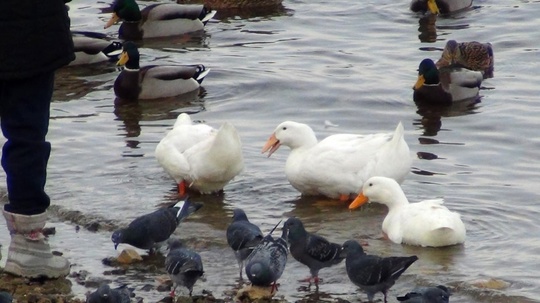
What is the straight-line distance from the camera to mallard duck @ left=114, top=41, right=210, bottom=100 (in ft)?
45.8

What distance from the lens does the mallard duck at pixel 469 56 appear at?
48.8 ft

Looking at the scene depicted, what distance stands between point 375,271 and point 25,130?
2.08m

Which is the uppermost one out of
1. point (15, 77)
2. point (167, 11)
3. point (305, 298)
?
point (15, 77)

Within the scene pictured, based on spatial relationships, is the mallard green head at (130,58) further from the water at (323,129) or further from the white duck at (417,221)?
the white duck at (417,221)

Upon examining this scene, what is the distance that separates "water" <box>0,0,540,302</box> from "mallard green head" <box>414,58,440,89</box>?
0.26 metres

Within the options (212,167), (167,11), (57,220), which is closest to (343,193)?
(212,167)

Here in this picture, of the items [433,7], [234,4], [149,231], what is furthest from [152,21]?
[149,231]

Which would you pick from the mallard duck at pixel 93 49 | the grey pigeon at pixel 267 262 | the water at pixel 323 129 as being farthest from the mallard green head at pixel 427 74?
the grey pigeon at pixel 267 262

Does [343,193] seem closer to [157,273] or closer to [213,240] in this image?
[213,240]

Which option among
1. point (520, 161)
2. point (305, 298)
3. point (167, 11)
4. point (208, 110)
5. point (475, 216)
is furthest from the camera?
point (167, 11)

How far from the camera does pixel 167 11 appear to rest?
18125 mm

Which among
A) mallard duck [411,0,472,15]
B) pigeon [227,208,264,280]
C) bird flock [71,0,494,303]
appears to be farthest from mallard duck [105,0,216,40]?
pigeon [227,208,264,280]

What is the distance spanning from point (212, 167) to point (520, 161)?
9.99 feet

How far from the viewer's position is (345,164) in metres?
9.75
